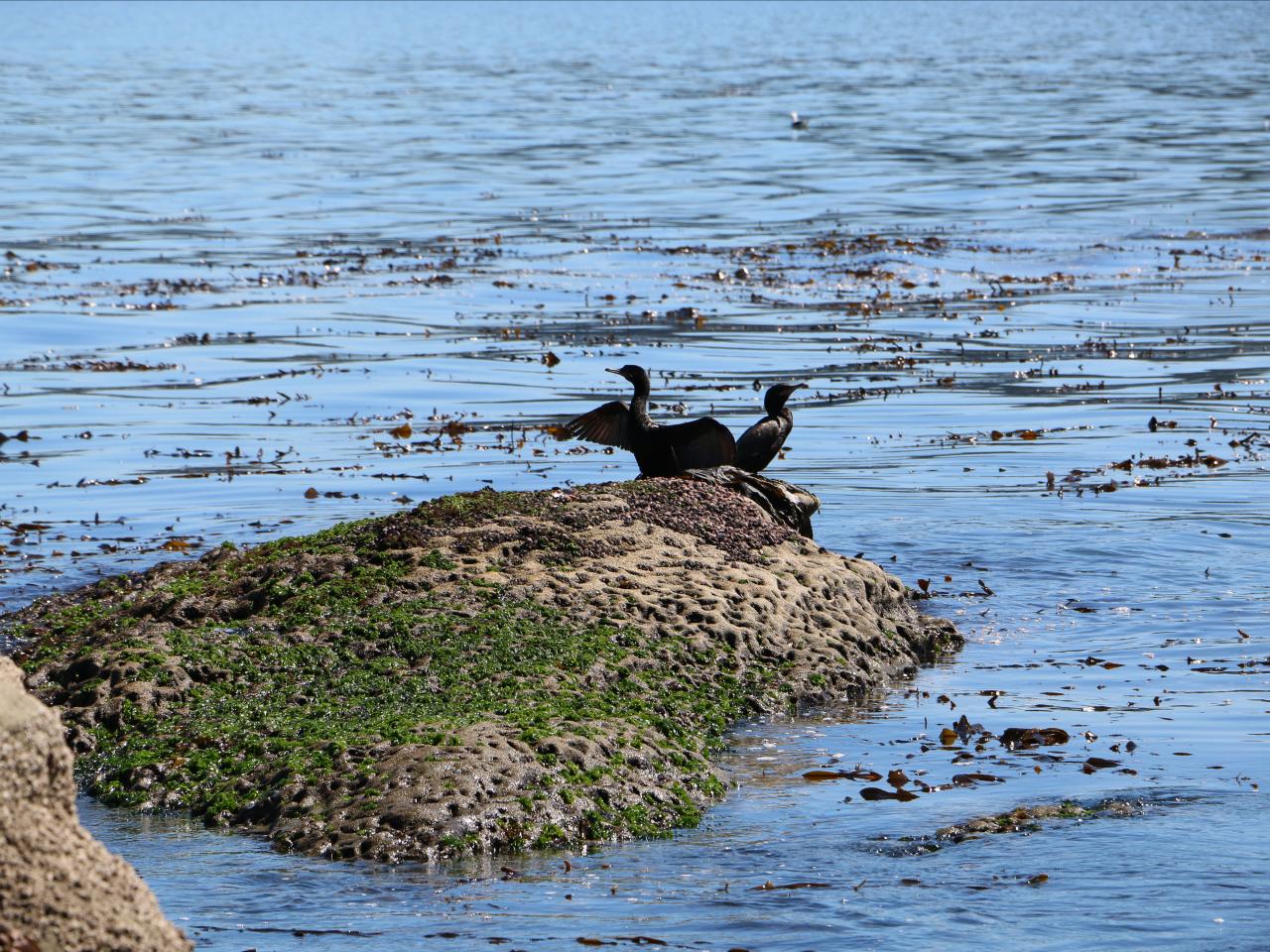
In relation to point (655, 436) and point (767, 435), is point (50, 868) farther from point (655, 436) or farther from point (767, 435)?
point (767, 435)

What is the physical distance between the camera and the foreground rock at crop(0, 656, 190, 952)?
521 cm

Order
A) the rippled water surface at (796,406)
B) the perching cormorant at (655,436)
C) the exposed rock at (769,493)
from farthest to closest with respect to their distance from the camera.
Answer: the perching cormorant at (655,436) → the exposed rock at (769,493) → the rippled water surface at (796,406)

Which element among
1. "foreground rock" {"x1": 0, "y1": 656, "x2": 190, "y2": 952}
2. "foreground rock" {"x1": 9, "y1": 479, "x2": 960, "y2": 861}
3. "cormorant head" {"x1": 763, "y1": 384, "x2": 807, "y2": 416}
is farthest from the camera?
"cormorant head" {"x1": 763, "y1": 384, "x2": 807, "y2": 416}

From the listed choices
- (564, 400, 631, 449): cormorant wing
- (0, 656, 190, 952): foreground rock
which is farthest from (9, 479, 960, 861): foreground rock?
(0, 656, 190, 952): foreground rock

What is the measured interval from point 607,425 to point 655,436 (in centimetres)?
43

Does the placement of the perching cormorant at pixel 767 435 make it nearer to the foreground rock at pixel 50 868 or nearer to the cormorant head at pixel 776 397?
the cormorant head at pixel 776 397

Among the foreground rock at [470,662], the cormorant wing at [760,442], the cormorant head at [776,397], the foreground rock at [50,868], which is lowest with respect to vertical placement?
the foreground rock at [470,662]

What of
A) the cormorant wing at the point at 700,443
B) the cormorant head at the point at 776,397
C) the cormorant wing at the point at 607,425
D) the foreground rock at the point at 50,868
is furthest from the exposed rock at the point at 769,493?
the foreground rock at the point at 50,868

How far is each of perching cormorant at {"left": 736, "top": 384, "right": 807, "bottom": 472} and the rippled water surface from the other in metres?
1.71

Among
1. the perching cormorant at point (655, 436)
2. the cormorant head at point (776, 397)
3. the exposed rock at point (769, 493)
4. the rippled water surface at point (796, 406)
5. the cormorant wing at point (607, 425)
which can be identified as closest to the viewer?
the rippled water surface at point (796, 406)

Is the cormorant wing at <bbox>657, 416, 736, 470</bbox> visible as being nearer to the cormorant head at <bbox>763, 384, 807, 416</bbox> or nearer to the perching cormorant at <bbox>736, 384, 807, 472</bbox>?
the perching cormorant at <bbox>736, 384, 807, 472</bbox>

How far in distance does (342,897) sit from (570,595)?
141 inches

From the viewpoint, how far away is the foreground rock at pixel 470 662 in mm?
8703

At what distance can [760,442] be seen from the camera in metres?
13.4
